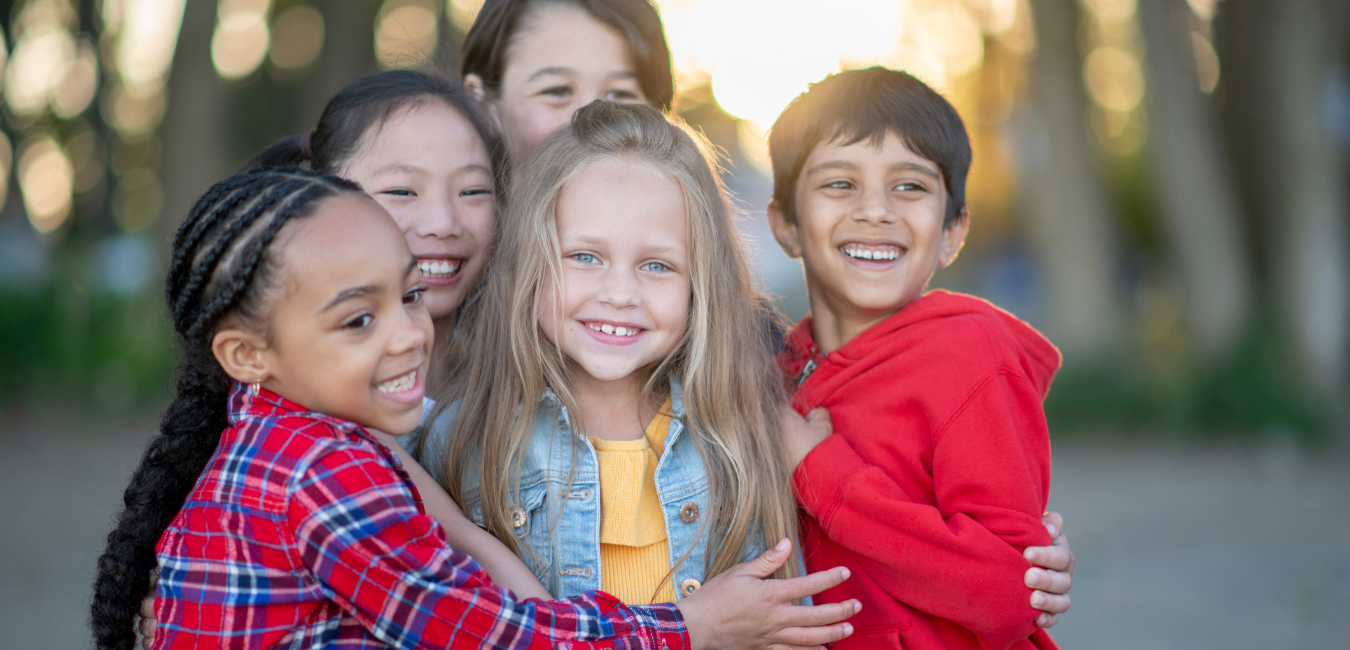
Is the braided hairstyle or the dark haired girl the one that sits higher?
the dark haired girl

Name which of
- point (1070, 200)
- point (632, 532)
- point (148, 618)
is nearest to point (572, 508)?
point (632, 532)

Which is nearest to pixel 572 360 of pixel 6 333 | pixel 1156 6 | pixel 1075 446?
pixel 1075 446

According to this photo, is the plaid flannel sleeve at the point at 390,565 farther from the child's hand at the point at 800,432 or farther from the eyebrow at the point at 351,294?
the child's hand at the point at 800,432

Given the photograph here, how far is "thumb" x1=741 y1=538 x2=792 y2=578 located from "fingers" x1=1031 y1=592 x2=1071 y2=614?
0.57 m

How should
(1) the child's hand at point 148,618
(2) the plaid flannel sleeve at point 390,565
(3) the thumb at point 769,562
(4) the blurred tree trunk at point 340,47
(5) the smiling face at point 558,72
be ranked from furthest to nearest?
(4) the blurred tree trunk at point 340,47, (5) the smiling face at point 558,72, (3) the thumb at point 769,562, (1) the child's hand at point 148,618, (2) the plaid flannel sleeve at point 390,565

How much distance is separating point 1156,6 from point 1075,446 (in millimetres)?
3739

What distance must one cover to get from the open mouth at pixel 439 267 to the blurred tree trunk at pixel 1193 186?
24.3 ft

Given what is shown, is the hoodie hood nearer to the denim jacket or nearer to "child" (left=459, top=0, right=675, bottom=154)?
the denim jacket

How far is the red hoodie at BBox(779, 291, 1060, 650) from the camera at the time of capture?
A: 204cm

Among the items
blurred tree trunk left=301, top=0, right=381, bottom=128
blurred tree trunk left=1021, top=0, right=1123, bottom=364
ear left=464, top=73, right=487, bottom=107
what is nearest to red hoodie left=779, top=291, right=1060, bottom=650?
ear left=464, top=73, right=487, bottom=107

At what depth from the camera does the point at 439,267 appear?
7.86 feet

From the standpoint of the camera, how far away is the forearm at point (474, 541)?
189 centimetres

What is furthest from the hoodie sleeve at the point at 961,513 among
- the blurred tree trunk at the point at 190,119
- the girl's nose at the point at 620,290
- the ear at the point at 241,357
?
the blurred tree trunk at the point at 190,119

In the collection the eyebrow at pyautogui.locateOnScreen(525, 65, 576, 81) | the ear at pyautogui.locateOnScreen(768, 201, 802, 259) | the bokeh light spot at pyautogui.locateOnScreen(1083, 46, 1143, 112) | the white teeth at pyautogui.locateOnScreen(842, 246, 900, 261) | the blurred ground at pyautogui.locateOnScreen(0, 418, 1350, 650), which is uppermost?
the bokeh light spot at pyautogui.locateOnScreen(1083, 46, 1143, 112)
